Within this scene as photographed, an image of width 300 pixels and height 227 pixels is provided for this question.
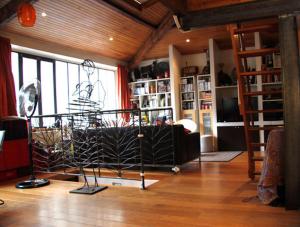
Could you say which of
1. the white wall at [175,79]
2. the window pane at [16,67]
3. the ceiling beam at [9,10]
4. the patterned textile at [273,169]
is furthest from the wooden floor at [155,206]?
the white wall at [175,79]

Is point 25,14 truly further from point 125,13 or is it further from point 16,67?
point 125,13

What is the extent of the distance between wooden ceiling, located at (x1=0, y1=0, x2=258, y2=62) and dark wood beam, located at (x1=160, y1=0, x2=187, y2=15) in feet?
11.9

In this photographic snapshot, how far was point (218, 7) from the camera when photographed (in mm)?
3229

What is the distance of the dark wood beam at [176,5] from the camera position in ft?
9.76

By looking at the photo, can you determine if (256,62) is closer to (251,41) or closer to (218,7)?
(251,41)

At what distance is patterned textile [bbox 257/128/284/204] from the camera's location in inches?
122

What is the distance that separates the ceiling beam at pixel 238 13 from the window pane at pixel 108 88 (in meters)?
6.13

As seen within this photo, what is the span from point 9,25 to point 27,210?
413 cm

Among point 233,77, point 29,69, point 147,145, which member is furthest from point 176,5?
point 233,77

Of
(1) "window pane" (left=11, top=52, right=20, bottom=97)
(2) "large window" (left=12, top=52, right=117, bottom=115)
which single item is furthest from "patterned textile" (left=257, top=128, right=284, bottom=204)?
(1) "window pane" (left=11, top=52, right=20, bottom=97)

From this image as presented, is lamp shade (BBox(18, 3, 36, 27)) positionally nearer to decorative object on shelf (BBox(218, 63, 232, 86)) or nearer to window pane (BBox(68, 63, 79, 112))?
window pane (BBox(68, 63, 79, 112))

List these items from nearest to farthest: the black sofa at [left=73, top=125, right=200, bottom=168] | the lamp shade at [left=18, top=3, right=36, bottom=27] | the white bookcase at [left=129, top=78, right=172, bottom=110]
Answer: the lamp shade at [left=18, top=3, right=36, bottom=27], the black sofa at [left=73, top=125, right=200, bottom=168], the white bookcase at [left=129, top=78, right=172, bottom=110]

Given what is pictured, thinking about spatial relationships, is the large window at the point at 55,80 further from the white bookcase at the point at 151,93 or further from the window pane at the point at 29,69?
the white bookcase at the point at 151,93

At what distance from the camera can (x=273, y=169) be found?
3.11m
